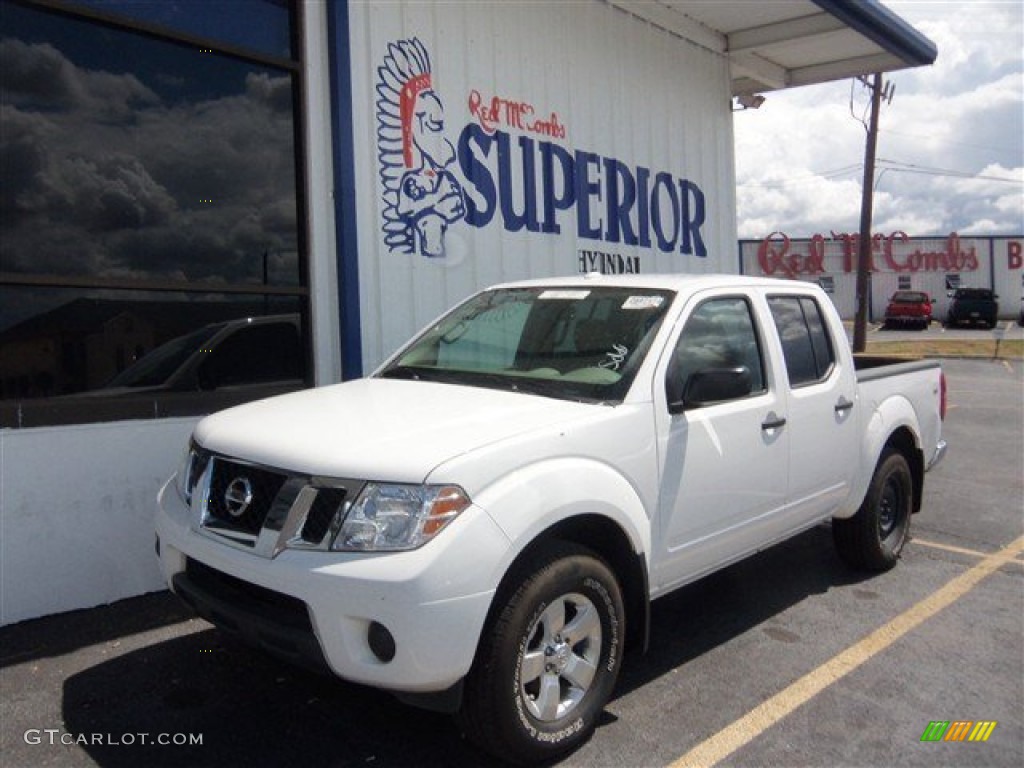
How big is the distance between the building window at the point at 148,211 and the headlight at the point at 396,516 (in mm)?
2785

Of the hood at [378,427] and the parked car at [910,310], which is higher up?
the parked car at [910,310]

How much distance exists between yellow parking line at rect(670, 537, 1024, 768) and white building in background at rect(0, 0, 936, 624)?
132 inches

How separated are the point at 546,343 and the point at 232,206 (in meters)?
2.68

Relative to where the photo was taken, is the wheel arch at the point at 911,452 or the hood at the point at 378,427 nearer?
the hood at the point at 378,427

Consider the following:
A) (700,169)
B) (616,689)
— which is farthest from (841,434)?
(700,169)

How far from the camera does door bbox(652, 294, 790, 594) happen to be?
12.1 ft

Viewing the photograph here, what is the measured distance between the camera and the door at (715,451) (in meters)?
3.70

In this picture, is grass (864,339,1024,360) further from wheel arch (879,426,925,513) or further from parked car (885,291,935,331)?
wheel arch (879,426,925,513)

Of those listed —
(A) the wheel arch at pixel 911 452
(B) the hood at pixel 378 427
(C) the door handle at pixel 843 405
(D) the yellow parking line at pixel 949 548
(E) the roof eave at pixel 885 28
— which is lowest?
(D) the yellow parking line at pixel 949 548

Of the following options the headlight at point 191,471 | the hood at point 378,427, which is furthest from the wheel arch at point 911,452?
the headlight at point 191,471

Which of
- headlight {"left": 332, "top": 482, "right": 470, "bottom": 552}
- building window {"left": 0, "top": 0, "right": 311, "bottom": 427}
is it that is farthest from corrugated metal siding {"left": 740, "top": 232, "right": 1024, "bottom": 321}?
headlight {"left": 332, "top": 482, "right": 470, "bottom": 552}

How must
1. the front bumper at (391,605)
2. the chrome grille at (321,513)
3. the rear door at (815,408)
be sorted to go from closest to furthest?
the front bumper at (391,605)
the chrome grille at (321,513)
the rear door at (815,408)

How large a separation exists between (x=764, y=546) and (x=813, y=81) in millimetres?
8717

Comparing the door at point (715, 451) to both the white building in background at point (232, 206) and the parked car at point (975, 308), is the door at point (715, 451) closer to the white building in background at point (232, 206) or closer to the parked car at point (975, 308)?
the white building in background at point (232, 206)
